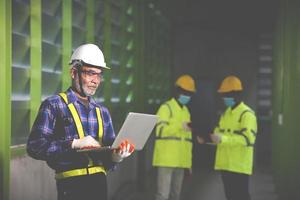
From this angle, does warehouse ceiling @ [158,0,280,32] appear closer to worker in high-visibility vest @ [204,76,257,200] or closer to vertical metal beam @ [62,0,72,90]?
worker in high-visibility vest @ [204,76,257,200]

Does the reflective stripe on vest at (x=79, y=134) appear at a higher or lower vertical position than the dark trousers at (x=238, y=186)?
higher

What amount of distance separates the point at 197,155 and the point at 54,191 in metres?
8.01

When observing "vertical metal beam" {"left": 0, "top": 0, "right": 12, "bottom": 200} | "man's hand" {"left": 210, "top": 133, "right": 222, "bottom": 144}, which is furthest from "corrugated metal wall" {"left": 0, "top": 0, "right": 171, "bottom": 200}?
"man's hand" {"left": 210, "top": 133, "right": 222, "bottom": 144}

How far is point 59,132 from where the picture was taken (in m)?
3.32

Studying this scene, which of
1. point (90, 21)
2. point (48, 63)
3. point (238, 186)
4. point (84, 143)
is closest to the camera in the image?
point (84, 143)

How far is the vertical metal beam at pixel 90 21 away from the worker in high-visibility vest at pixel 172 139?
126cm

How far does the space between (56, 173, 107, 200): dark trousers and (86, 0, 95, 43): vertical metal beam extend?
121 inches

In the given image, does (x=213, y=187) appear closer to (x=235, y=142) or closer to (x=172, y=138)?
(x=172, y=138)

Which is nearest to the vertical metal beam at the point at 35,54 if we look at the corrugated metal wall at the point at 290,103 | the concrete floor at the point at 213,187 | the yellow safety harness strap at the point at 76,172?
the yellow safety harness strap at the point at 76,172

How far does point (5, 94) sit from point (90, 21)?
264 centimetres

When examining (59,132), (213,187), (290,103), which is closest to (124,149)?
(59,132)

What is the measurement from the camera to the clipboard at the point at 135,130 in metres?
3.24

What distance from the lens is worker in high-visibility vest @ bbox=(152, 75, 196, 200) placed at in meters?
6.83

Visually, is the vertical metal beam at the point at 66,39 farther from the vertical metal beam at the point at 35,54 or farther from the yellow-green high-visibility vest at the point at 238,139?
the yellow-green high-visibility vest at the point at 238,139
